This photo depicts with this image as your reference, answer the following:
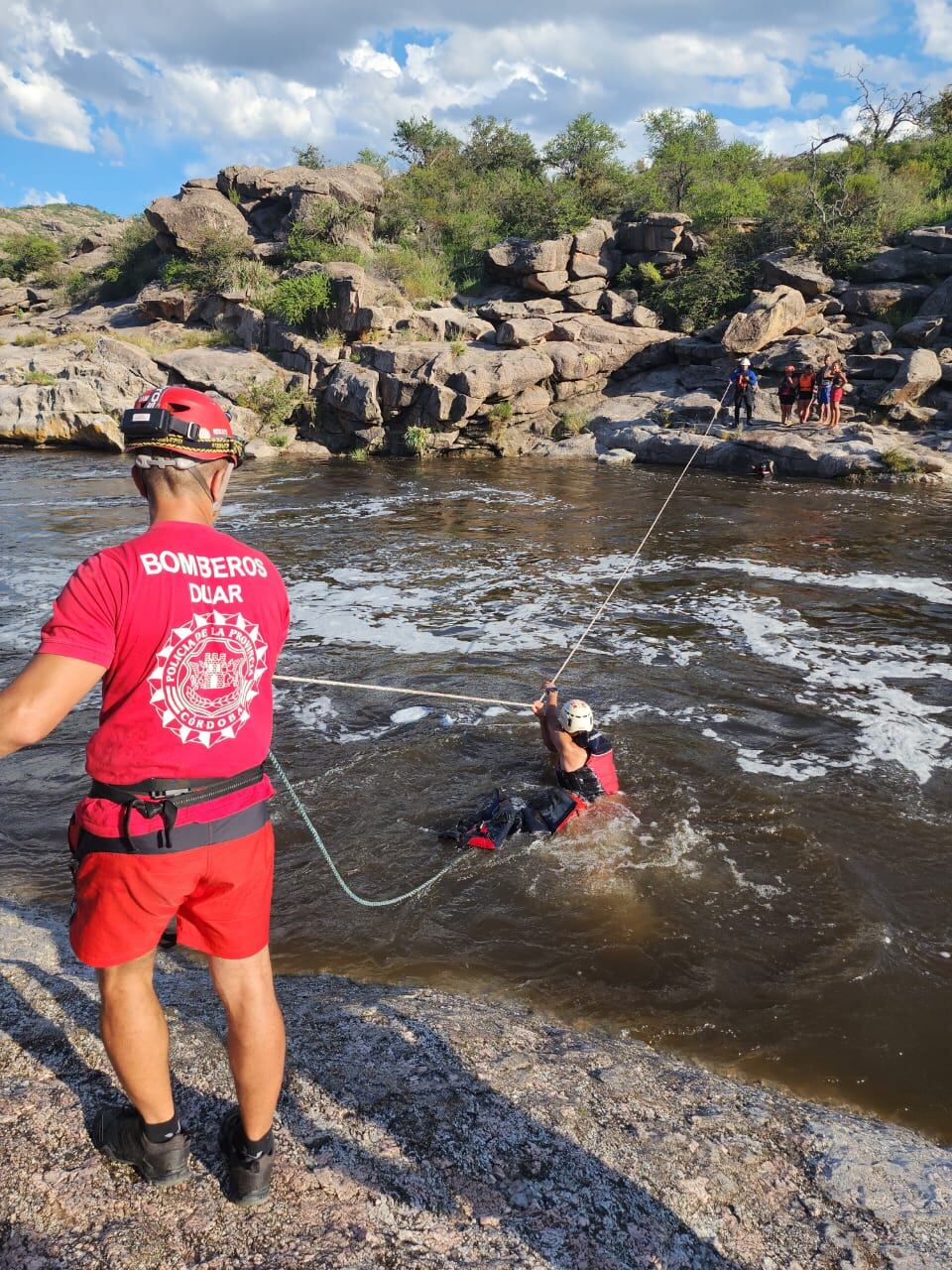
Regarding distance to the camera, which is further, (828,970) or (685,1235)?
(828,970)

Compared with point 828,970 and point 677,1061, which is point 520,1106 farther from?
point 828,970

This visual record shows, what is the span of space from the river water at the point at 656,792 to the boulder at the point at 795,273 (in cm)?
1745

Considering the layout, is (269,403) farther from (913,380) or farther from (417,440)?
(913,380)

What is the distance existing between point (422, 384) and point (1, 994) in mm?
22190

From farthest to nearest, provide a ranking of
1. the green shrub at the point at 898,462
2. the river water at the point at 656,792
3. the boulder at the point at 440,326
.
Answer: the boulder at the point at 440,326
the green shrub at the point at 898,462
the river water at the point at 656,792

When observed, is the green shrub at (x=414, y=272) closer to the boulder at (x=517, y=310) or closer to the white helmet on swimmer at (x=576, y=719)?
the boulder at (x=517, y=310)

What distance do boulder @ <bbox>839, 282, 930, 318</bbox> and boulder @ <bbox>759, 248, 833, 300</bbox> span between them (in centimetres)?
98

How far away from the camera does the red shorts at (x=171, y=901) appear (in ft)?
Answer: 5.97

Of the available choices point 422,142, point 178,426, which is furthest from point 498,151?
point 178,426

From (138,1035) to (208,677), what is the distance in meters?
0.89

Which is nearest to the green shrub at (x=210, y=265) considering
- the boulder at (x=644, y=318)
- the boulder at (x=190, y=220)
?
the boulder at (x=190, y=220)

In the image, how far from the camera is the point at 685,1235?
1.94 meters

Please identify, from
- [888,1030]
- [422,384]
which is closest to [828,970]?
[888,1030]

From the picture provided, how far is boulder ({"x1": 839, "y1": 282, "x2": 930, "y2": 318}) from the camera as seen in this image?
25.0 m
